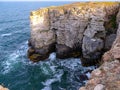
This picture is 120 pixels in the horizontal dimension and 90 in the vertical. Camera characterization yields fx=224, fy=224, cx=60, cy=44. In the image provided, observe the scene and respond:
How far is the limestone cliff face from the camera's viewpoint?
44.2 m

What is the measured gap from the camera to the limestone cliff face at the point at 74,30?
145 ft

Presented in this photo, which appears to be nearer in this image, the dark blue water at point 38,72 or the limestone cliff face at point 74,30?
the dark blue water at point 38,72

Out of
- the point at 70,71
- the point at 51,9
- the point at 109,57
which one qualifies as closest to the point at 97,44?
the point at 70,71

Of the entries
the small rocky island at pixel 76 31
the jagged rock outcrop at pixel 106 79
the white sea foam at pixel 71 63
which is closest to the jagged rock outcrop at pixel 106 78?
the jagged rock outcrop at pixel 106 79

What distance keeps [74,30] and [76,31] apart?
471 millimetres

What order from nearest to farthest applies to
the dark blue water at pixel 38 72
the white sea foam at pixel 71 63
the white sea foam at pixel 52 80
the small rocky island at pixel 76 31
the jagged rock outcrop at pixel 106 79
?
the jagged rock outcrop at pixel 106 79
the white sea foam at pixel 52 80
the dark blue water at pixel 38 72
the small rocky island at pixel 76 31
the white sea foam at pixel 71 63

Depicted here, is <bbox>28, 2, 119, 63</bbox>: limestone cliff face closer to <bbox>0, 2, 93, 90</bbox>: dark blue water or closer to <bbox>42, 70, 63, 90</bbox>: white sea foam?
<bbox>0, 2, 93, 90</bbox>: dark blue water

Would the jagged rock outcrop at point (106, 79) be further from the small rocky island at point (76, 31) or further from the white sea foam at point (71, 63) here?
the white sea foam at point (71, 63)

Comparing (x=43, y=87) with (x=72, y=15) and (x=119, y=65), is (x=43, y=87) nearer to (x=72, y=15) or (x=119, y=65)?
(x=72, y=15)

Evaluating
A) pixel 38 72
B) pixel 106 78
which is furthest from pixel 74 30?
pixel 106 78

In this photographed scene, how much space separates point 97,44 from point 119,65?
84.9 feet

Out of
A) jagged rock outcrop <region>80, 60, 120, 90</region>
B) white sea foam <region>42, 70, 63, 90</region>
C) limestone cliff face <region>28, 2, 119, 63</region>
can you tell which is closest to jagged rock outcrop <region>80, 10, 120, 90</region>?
jagged rock outcrop <region>80, 60, 120, 90</region>

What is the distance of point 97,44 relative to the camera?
43750 mm

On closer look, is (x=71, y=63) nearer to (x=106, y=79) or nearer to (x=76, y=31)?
(x=76, y=31)
